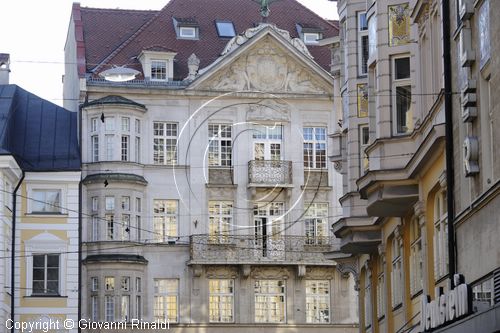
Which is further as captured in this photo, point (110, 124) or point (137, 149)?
point (137, 149)

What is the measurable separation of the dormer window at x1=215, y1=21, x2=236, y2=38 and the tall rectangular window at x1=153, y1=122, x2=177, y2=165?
5.93 metres

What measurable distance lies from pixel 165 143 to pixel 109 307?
294 inches

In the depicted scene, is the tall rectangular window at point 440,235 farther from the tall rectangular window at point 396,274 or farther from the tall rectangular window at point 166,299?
the tall rectangular window at point 166,299

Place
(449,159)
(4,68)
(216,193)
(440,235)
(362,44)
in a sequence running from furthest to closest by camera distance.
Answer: (4,68)
(216,193)
(362,44)
(440,235)
(449,159)

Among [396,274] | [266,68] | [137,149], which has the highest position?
[266,68]

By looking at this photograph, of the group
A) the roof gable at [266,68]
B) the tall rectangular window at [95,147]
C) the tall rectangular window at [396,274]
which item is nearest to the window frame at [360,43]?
the tall rectangular window at [396,274]

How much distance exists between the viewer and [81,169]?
2375 inches

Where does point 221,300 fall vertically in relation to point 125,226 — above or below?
below

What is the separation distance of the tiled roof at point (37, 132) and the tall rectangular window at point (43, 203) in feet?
3.28

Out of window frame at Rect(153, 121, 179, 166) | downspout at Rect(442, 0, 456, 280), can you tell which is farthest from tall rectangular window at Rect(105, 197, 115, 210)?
downspout at Rect(442, 0, 456, 280)

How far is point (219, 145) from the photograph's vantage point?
62.1 m

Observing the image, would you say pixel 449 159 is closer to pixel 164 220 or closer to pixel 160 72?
pixel 164 220

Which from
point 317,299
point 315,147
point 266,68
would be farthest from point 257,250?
point 266,68

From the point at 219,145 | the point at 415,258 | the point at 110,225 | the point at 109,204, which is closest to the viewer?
the point at 415,258
